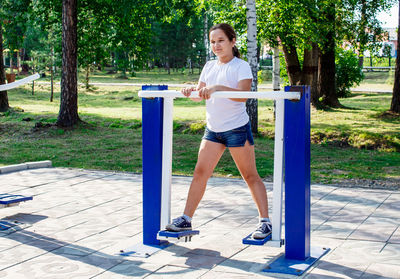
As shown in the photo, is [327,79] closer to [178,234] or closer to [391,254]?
[391,254]

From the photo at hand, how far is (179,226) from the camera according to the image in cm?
464

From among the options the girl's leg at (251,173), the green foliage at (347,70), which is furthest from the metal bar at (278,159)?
the green foliage at (347,70)

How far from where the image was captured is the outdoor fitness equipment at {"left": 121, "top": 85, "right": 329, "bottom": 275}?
4242mm

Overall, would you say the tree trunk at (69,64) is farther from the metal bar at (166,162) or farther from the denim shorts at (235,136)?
the denim shorts at (235,136)

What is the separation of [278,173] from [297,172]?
166 mm

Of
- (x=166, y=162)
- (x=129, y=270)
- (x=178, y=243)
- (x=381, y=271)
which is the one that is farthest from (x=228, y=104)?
(x=381, y=271)

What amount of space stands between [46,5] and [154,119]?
12.7m

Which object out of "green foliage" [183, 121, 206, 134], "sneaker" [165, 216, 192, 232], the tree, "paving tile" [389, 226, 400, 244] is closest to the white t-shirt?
"sneaker" [165, 216, 192, 232]

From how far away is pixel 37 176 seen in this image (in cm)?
830

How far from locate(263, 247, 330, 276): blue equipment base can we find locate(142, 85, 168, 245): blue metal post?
1.07m

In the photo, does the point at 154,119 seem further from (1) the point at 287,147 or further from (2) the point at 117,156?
(2) the point at 117,156

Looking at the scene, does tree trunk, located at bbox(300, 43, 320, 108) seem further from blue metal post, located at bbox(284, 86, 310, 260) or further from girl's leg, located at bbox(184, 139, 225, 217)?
blue metal post, located at bbox(284, 86, 310, 260)

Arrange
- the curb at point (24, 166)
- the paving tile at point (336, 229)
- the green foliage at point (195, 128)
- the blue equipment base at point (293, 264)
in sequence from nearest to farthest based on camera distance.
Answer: the blue equipment base at point (293, 264) < the paving tile at point (336, 229) < the curb at point (24, 166) < the green foliage at point (195, 128)

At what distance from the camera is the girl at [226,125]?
458 cm
